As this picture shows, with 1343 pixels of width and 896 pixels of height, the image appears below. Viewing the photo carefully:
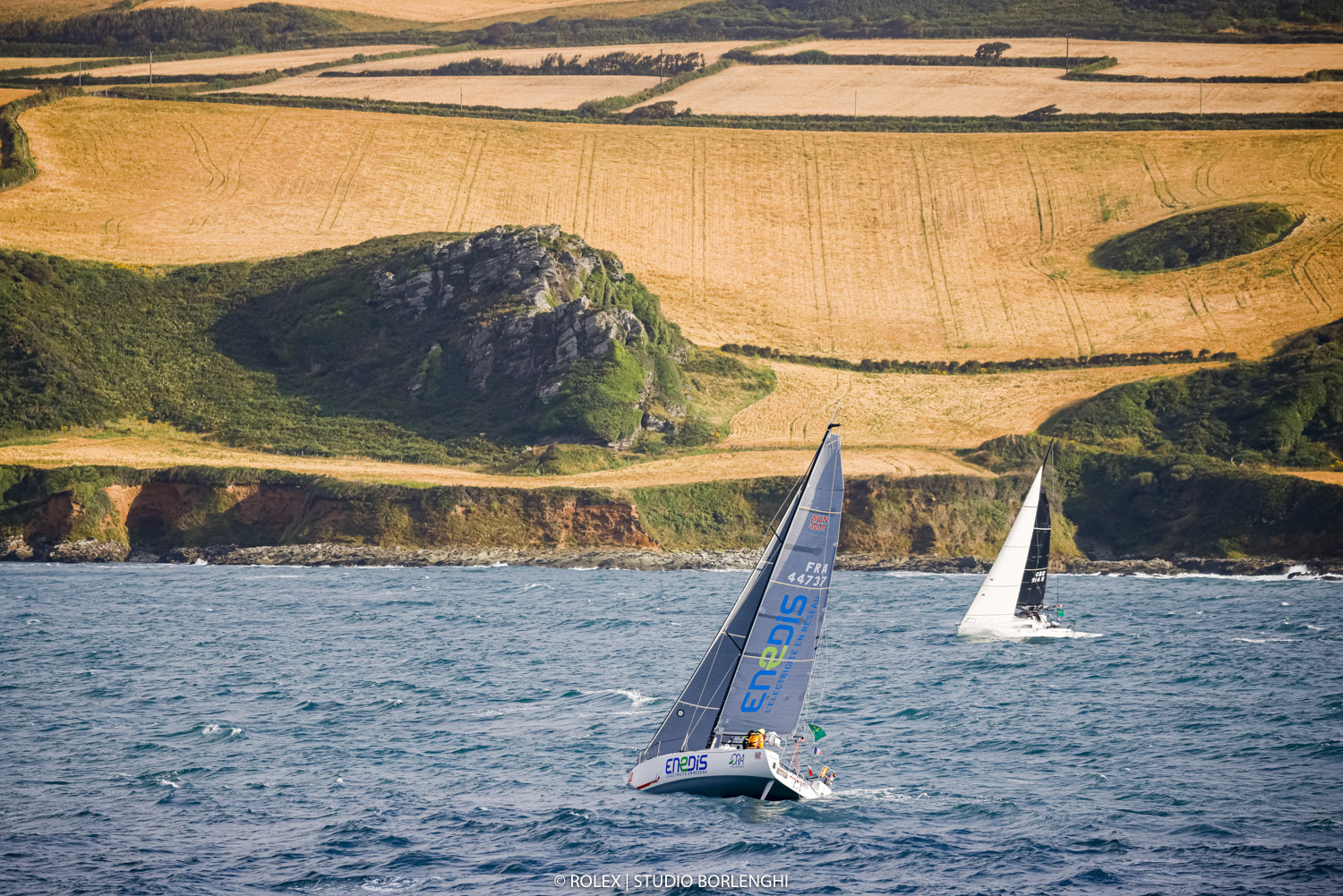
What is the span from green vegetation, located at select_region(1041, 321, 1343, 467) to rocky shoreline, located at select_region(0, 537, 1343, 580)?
50.9ft

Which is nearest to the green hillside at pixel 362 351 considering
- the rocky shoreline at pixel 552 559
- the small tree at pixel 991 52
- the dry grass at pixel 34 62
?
the rocky shoreline at pixel 552 559

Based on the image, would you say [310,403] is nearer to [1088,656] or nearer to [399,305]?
[399,305]

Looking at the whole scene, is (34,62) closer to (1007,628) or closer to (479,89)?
(479,89)

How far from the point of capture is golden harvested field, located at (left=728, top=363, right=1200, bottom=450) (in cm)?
11469

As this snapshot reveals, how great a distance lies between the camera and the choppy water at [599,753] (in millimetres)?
31594

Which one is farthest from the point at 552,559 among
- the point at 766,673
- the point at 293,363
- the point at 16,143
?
the point at 16,143

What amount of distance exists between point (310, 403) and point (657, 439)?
30394mm

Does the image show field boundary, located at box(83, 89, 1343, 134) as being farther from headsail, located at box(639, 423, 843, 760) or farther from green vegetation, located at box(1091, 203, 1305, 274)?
headsail, located at box(639, 423, 843, 760)

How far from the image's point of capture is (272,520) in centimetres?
9956

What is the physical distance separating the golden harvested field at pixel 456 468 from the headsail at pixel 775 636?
65.7 m

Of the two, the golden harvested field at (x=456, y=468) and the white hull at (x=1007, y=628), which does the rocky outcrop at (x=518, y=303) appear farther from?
the white hull at (x=1007, y=628)

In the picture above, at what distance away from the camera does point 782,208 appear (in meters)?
157

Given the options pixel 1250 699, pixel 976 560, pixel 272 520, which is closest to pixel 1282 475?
pixel 976 560

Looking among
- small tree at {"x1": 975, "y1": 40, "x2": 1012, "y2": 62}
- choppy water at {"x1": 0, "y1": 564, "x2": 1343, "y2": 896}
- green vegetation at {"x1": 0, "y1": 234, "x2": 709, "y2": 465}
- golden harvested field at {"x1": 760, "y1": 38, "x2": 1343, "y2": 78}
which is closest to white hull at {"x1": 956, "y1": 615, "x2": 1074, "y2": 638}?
choppy water at {"x1": 0, "y1": 564, "x2": 1343, "y2": 896}
